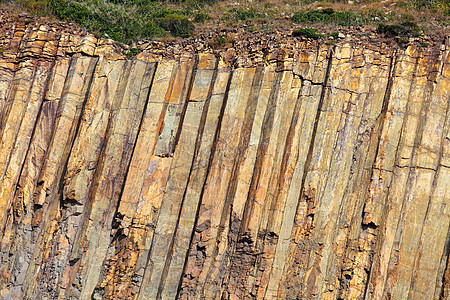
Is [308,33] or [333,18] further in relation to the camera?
[333,18]

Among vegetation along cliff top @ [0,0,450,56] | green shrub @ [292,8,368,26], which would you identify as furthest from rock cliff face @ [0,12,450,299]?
green shrub @ [292,8,368,26]

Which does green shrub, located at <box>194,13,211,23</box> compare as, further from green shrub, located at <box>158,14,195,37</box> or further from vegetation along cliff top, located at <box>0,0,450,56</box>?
green shrub, located at <box>158,14,195,37</box>

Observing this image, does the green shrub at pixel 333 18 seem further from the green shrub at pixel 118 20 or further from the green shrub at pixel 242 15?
the green shrub at pixel 118 20

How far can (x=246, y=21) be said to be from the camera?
19.4 metres

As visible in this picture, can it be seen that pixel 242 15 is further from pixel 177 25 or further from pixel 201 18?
pixel 177 25

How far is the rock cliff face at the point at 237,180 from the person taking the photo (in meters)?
14.3

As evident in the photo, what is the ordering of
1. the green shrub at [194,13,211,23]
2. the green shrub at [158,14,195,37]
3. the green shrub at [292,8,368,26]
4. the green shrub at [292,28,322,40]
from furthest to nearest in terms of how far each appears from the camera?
the green shrub at [194,13,211,23]
the green shrub at [158,14,195,37]
the green shrub at [292,8,368,26]
the green shrub at [292,28,322,40]

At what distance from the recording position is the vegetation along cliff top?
16891 millimetres

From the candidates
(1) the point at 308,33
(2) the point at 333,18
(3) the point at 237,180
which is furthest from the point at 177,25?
(3) the point at 237,180

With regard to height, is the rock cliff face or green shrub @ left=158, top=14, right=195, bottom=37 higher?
green shrub @ left=158, top=14, right=195, bottom=37

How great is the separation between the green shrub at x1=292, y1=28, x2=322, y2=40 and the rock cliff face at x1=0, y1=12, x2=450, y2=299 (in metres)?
0.52

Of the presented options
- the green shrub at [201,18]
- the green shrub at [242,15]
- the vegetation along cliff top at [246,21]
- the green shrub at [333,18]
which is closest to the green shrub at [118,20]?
the vegetation along cliff top at [246,21]

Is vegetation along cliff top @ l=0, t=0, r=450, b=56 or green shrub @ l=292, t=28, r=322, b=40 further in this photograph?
vegetation along cliff top @ l=0, t=0, r=450, b=56

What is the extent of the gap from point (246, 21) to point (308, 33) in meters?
3.40
